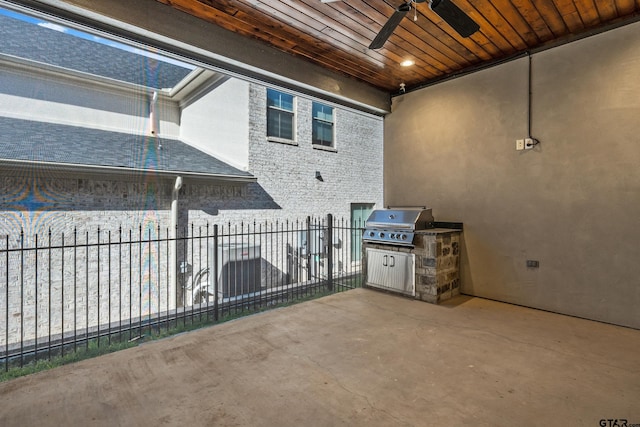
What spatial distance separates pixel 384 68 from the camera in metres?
3.95

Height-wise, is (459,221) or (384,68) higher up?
(384,68)

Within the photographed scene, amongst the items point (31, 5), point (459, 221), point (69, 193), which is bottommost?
point (459, 221)

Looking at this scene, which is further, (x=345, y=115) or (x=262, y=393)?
(x=345, y=115)

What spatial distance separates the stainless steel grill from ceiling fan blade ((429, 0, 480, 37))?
2.18 m

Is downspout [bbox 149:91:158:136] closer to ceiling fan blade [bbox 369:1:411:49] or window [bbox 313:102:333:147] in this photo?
window [bbox 313:102:333:147]

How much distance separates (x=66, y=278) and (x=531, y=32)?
22.4ft

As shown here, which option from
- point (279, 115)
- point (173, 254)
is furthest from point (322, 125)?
point (173, 254)

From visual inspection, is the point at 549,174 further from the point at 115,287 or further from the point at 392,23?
the point at 115,287

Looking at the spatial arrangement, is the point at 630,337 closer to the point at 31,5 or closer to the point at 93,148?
the point at 31,5

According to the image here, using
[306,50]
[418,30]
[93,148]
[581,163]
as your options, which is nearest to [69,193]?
[93,148]

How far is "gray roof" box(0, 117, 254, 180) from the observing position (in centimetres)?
400

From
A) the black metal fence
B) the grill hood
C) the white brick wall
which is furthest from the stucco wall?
the black metal fence

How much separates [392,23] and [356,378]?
2.69 m

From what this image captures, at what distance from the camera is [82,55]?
222 inches
